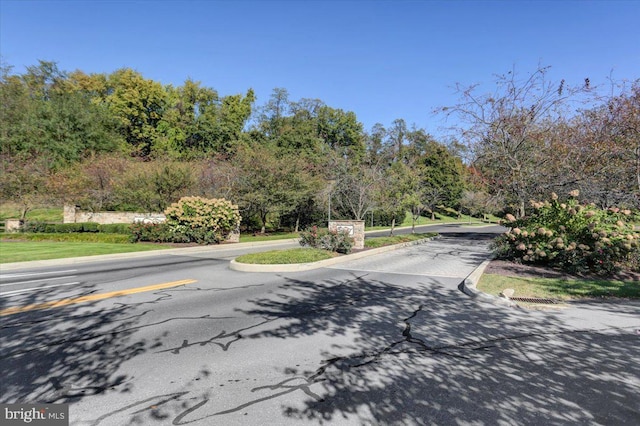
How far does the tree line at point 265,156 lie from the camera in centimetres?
1656

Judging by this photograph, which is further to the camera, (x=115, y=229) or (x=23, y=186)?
(x=23, y=186)

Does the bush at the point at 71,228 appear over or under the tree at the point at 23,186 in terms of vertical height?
under

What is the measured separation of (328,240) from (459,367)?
11.0 meters

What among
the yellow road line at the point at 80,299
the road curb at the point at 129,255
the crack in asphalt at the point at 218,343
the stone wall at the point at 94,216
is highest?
the stone wall at the point at 94,216

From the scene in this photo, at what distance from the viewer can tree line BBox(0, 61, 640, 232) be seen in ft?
54.3

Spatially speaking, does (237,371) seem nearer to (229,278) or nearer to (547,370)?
(547,370)

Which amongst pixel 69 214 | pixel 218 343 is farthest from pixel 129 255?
pixel 69 214

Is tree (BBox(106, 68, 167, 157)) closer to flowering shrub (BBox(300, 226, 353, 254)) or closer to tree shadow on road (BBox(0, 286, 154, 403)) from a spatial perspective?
flowering shrub (BBox(300, 226, 353, 254))

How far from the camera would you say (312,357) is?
442cm

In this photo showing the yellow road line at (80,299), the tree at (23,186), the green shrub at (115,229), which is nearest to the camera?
the yellow road line at (80,299)

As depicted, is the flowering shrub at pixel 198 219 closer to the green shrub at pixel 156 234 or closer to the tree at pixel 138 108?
the green shrub at pixel 156 234

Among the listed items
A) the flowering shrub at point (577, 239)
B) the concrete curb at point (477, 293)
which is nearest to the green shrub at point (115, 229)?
the concrete curb at point (477, 293)

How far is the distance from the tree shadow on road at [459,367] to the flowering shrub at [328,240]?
25.4 ft

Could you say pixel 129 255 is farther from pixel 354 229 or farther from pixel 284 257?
pixel 354 229
